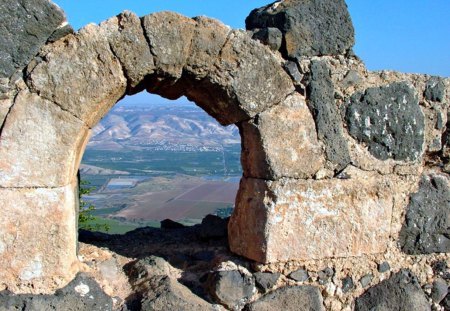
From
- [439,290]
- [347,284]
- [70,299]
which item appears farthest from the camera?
[439,290]

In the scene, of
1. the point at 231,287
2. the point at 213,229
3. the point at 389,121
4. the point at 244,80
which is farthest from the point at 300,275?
the point at 244,80

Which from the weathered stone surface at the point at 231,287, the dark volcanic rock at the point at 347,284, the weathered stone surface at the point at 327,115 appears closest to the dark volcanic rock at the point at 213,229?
the weathered stone surface at the point at 231,287

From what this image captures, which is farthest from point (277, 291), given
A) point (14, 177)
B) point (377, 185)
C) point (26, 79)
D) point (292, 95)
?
point (26, 79)

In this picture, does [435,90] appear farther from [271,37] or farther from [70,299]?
[70,299]

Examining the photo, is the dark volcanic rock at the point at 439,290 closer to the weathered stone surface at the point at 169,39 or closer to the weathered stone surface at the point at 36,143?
the weathered stone surface at the point at 169,39

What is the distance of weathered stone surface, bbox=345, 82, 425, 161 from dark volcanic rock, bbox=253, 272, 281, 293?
1.12 meters

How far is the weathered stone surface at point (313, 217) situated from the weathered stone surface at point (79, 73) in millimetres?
1202

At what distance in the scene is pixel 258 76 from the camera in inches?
142

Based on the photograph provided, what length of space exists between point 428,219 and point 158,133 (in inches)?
1429

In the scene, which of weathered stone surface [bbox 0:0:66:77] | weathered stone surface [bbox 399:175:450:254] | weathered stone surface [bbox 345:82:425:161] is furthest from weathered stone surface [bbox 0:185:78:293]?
weathered stone surface [bbox 399:175:450:254]

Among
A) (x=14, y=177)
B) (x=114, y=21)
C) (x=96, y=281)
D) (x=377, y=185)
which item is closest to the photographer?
(x=14, y=177)

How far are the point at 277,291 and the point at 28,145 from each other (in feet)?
6.03

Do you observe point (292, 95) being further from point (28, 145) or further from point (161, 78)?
point (28, 145)

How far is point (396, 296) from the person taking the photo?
3.94 metres
